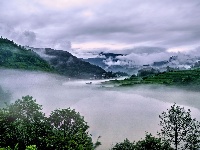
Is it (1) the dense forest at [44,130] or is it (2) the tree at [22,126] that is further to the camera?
(2) the tree at [22,126]

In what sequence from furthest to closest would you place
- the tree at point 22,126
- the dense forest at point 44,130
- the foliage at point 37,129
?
the tree at point 22,126 → the dense forest at point 44,130 → the foliage at point 37,129

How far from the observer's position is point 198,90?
623 feet

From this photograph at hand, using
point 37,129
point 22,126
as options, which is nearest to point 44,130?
point 37,129

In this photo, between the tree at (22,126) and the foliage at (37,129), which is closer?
the foliage at (37,129)

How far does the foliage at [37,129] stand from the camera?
38094 millimetres

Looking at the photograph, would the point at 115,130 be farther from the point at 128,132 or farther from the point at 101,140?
the point at 101,140

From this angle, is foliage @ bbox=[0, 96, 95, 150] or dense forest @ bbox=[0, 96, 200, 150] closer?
foliage @ bbox=[0, 96, 95, 150]

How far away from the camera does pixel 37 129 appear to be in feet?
139

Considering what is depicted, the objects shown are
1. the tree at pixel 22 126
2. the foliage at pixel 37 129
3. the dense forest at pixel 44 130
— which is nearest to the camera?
the foliage at pixel 37 129

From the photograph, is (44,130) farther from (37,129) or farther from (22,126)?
(22,126)

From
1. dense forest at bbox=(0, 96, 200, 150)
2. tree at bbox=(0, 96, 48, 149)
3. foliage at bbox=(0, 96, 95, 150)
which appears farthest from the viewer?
tree at bbox=(0, 96, 48, 149)

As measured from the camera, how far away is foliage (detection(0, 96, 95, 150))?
125 feet

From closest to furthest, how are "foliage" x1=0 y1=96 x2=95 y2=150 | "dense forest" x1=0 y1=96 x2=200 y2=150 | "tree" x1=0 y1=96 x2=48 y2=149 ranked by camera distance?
"foliage" x1=0 y1=96 x2=95 y2=150 → "dense forest" x1=0 y1=96 x2=200 y2=150 → "tree" x1=0 y1=96 x2=48 y2=149

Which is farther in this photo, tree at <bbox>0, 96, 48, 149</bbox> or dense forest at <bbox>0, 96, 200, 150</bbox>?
tree at <bbox>0, 96, 48, 149</bbox>
